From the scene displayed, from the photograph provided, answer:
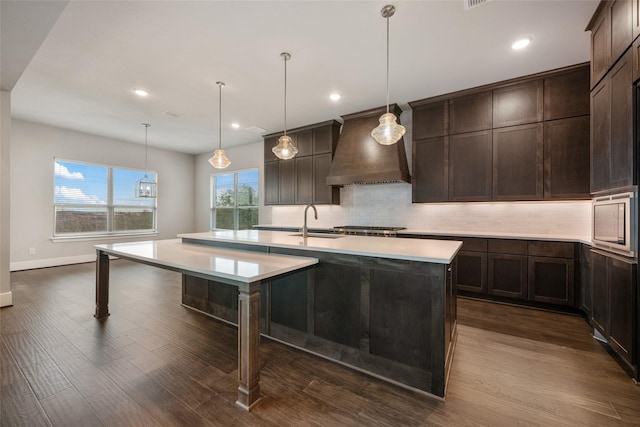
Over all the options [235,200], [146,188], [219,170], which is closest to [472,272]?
[235,200]

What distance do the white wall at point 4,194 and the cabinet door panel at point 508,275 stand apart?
601 centimetres

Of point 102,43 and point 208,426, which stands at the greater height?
point 102,43

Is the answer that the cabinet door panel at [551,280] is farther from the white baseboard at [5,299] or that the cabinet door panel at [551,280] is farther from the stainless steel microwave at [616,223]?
the white baseboard at [5,299]

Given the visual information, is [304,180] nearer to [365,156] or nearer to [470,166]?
[365,156]

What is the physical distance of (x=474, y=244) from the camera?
3551 mm

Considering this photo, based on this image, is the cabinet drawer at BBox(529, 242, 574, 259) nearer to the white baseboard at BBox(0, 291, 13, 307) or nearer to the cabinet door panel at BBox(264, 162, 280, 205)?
the cabinet door panel at BBox(264, 162, 280, 205)

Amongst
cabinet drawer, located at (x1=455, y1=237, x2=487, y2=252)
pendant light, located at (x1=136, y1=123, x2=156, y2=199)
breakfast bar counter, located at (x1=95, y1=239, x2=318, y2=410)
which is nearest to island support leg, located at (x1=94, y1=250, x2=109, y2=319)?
breakfast bar counter, located at (x1=95, y1=239, x2=318, y2=410)

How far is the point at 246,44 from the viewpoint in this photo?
8.87 feet

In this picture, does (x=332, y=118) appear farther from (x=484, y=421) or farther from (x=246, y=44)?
(x=484, y=421)

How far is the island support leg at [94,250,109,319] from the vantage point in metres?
2.93

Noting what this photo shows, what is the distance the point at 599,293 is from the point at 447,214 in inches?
83.1

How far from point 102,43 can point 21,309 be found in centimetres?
319

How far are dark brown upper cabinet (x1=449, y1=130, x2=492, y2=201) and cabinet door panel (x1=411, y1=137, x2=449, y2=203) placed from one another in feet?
0.27

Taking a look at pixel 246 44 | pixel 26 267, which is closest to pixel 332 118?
pixel 246 44
